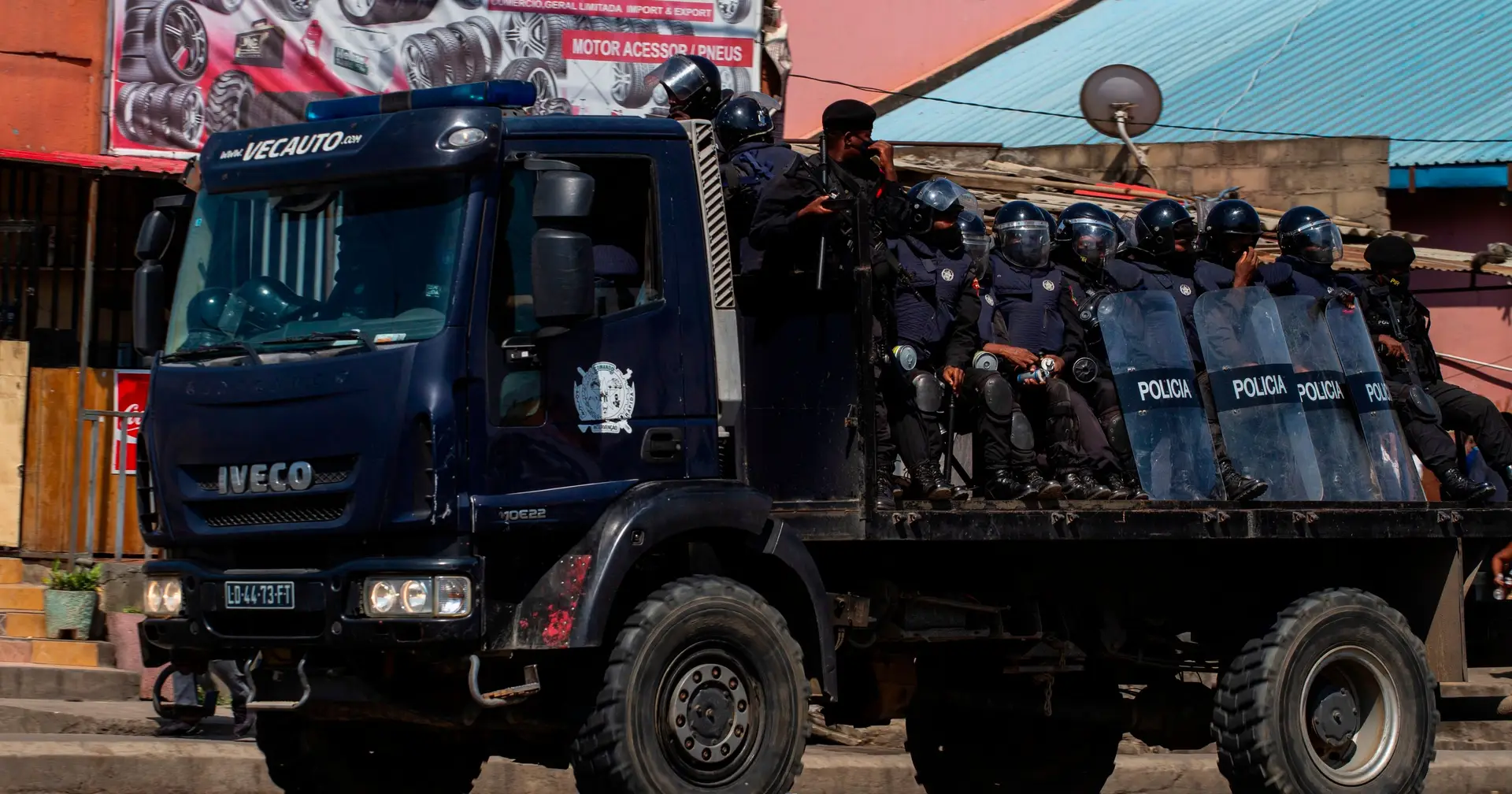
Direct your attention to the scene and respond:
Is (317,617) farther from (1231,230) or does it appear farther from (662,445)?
(1231,230)

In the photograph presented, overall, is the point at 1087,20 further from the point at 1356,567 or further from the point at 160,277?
the point at 160,277

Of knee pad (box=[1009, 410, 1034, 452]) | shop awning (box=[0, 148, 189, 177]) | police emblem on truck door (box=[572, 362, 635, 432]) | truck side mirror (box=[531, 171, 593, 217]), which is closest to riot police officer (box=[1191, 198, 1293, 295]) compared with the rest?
knee pad (box=[1009, 410, 1034, 452])

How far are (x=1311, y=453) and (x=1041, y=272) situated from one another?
60.4 inches

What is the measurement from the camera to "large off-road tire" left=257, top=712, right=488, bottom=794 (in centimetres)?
712

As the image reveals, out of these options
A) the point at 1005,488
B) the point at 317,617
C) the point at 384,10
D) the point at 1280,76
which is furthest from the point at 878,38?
the point at 317,617

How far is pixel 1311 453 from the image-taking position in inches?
336

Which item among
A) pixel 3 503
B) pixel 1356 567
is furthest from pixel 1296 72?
pixel 3 503

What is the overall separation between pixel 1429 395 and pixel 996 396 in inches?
116

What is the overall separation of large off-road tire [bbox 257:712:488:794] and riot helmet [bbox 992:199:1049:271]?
10.7ft

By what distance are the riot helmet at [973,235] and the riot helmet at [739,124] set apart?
106 centimetres

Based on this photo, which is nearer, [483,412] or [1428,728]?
[483,412]

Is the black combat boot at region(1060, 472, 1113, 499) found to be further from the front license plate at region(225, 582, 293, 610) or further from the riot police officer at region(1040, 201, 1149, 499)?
the front license plate at region(225, 582, 293, 610)

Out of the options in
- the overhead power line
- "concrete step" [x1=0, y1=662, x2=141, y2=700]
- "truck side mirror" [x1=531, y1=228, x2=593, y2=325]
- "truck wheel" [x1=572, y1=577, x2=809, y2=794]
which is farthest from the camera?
the overhead power line

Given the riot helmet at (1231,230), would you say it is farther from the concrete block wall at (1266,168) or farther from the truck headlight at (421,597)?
the concrete block wall at (1266,168)
